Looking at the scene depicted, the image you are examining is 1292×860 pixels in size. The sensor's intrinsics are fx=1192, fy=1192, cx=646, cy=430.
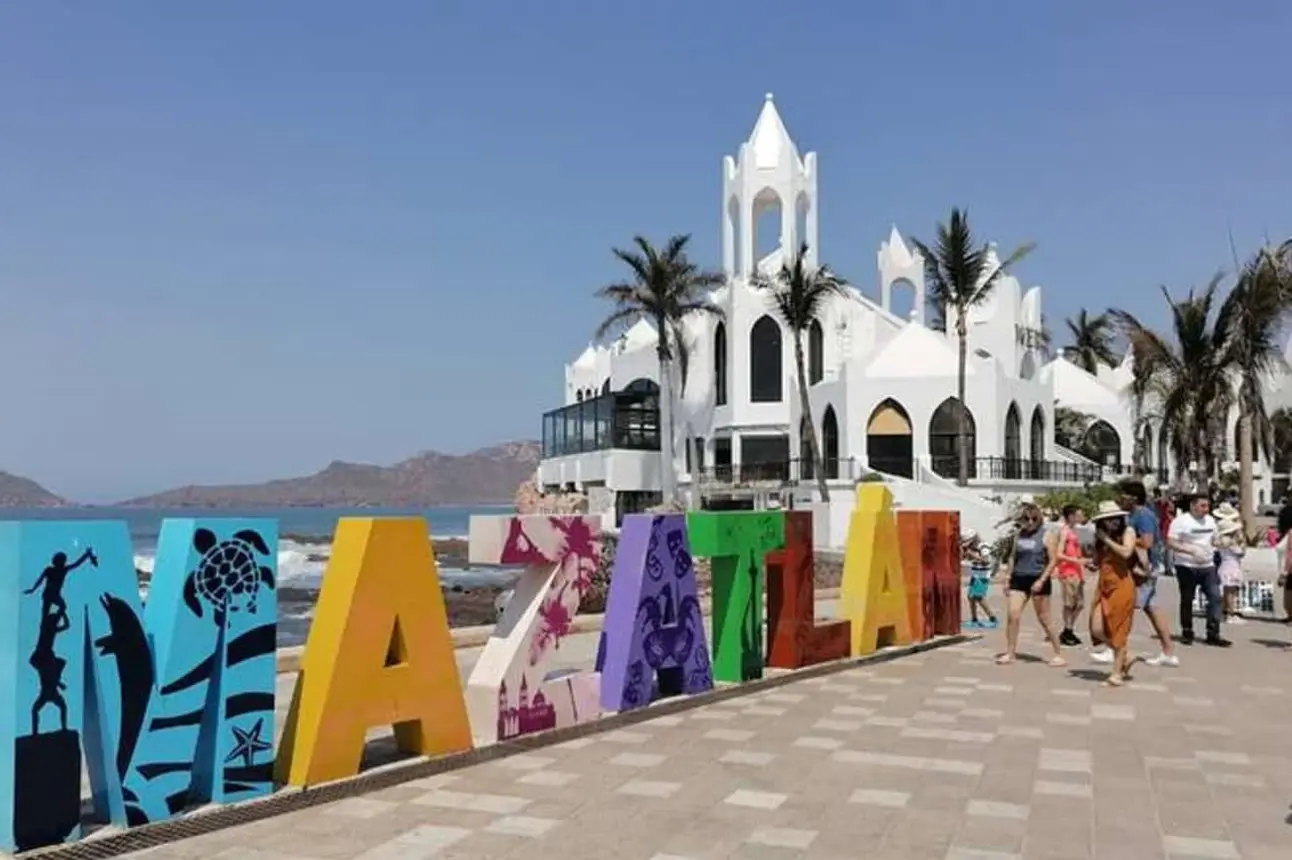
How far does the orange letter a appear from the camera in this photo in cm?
702

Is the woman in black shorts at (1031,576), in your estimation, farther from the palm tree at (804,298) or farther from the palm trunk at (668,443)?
the palm trunk at (668,443)

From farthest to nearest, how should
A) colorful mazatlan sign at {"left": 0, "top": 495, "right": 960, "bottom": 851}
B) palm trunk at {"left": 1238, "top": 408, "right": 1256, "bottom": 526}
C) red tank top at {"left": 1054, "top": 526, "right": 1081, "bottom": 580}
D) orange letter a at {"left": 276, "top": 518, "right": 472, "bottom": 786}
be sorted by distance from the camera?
1. palm trunk at {"left": 1238, "top": 408, "right": 1256, "bottom": 526}
2. red tank top at {"left": 1054, "top": 526, "right": 1081, "bottom": 580}
3. orange letter a at {"left": 276, "top": 518, "right": 472, "bottom": 786}
4. colorful mazatlan sign at {"left": 0, "top": 495, "right": 960, "bottom": 851}

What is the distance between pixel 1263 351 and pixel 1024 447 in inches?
774

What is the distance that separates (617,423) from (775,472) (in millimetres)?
8750

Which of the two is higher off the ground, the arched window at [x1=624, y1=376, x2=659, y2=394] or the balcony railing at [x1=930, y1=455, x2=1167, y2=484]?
the arched window at [x1=624, y1=376, x2=659, y2=394]

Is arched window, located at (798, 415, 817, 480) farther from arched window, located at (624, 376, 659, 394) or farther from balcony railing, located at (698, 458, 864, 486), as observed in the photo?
arched window, located at (624, 376, 659, 394)

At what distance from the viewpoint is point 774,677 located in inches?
444

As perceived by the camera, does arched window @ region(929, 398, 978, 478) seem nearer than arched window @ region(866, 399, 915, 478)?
Yes

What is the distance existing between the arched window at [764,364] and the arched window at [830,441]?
225 inches

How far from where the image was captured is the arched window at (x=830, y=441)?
46.7 meters

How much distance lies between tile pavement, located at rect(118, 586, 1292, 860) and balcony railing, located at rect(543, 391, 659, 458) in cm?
4478

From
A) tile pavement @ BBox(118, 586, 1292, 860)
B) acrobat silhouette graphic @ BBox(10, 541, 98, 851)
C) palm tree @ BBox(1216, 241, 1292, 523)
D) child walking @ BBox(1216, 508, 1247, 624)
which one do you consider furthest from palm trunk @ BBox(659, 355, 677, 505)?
acrobat silhouette graphic @ BBox(10, 541, 98, 851)

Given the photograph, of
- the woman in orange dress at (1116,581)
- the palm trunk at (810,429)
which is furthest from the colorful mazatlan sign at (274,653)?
the palm trunk at (810,429)

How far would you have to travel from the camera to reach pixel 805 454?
47.5 meters
